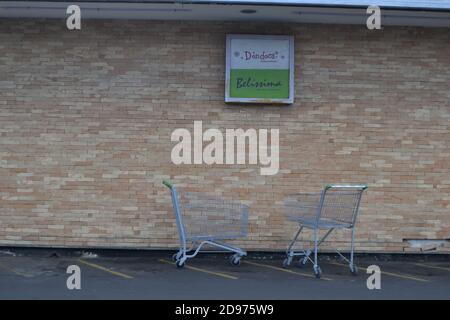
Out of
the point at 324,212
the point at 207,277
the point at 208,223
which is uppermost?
the point at 324,212

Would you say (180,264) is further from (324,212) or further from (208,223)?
(324,212)

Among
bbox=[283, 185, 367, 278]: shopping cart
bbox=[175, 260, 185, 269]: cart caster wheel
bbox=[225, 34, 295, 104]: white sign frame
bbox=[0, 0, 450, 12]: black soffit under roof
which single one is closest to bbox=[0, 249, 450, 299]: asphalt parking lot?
bbox=[175, 260, 185, 269]: cart caster wheel

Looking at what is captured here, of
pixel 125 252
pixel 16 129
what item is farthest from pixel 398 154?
pixel 16 129

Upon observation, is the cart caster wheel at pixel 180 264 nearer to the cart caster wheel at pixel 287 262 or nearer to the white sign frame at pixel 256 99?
the cart caster wheel at pixel 287 262

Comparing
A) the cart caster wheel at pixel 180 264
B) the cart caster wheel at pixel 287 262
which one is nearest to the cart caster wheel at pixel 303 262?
the cart caster wheel at pixel 287 262

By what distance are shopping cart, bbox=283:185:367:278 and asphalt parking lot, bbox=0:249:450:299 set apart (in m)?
0.29

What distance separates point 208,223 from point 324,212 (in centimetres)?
183

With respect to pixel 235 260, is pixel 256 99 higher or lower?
higher

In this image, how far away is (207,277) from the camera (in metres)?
11.1

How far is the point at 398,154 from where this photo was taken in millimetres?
13078

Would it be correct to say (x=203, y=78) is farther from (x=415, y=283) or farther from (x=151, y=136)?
(x=415, y=283)

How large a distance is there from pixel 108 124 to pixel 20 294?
4.09 metres

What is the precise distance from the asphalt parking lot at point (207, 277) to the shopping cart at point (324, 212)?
11.4 inches

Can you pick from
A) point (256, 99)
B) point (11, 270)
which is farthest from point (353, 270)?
point (11, 270)
